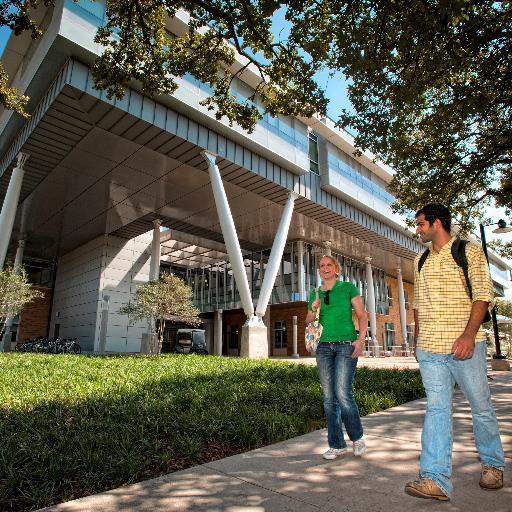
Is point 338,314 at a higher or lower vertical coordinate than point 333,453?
higher

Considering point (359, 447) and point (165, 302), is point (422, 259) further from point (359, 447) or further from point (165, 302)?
point (165, 302)

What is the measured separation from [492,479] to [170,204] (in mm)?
21449

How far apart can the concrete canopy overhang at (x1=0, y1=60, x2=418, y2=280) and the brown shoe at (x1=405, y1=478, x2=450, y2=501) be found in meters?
13.4

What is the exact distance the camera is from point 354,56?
7.21 m

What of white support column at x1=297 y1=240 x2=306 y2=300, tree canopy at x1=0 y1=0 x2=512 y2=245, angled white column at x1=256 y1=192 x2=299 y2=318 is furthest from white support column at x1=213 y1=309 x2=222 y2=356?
tree canopy at x1=0 y1=0 x2=512 y2=245

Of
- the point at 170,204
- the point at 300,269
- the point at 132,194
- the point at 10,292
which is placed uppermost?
the point at 132,194

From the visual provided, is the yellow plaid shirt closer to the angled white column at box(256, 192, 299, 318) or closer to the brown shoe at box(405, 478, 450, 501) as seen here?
the brown shoe at box(405, 478, 450, 501)

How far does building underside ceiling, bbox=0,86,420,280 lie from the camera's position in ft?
49.8

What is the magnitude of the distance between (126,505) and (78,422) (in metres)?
2.32

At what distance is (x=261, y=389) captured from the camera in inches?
278

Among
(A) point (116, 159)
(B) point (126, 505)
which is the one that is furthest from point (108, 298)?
(B) point (126, 505)

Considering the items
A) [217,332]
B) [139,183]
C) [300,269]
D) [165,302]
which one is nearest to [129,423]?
→ [165,302]

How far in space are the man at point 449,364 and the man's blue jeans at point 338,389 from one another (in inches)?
29.1

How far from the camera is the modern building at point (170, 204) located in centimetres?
1461
